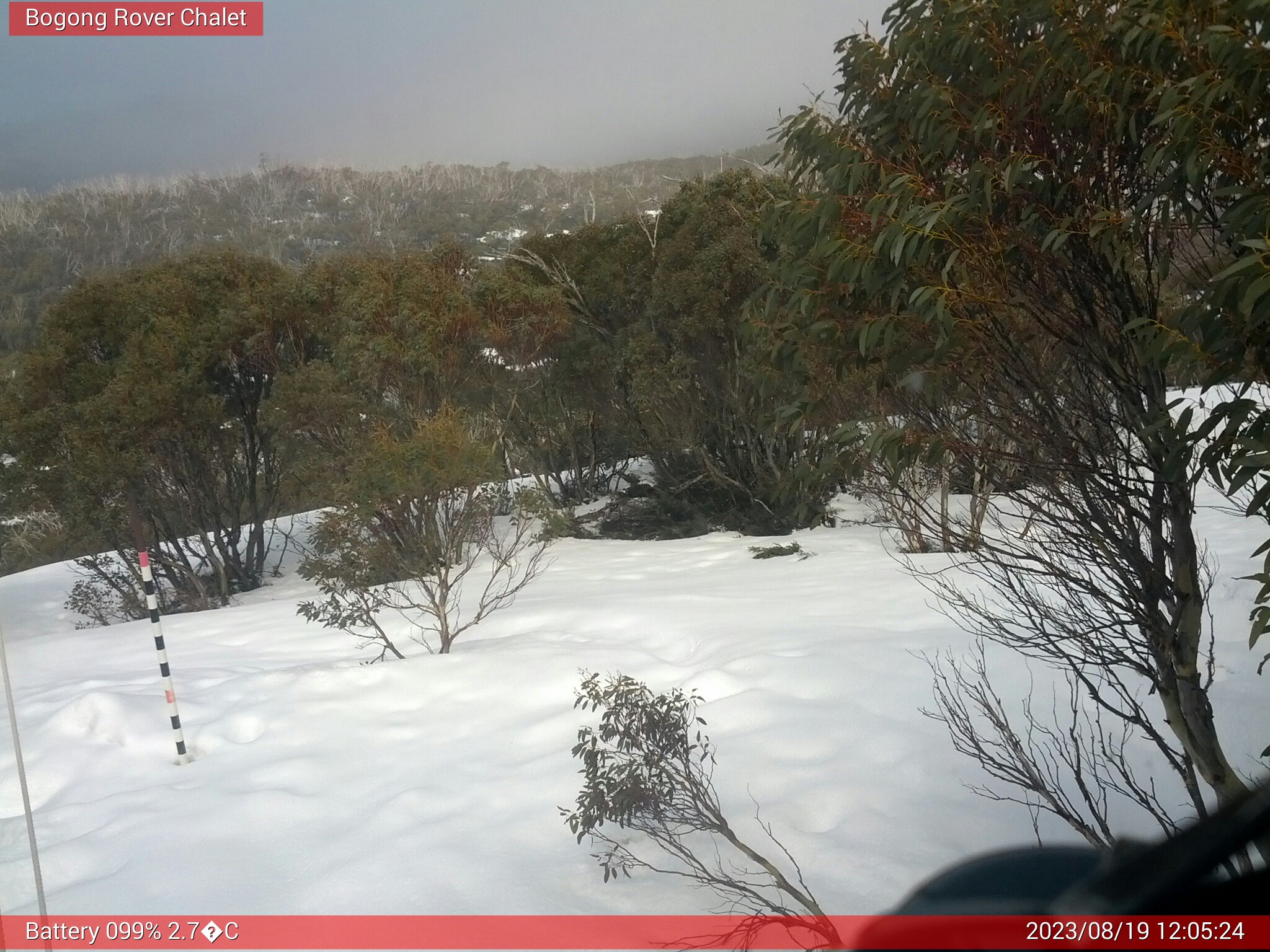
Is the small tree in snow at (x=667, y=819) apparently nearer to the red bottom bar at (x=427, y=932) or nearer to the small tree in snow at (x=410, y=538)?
the red bottom bar at (x=427, y=932)

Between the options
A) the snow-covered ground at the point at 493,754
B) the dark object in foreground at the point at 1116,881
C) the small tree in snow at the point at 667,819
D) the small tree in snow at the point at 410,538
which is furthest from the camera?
the small tree in snow at the point at 410,538

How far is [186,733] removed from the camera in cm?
410

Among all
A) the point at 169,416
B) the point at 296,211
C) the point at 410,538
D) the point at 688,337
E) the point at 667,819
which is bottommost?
the point at 667,819

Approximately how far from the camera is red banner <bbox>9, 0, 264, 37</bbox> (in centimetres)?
300

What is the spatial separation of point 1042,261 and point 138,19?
3.03 metres

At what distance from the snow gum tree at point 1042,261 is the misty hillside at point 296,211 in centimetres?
304

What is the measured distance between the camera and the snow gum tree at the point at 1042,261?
5.86 feet

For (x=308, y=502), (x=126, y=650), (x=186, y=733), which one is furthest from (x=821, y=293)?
(x=308, y=502)

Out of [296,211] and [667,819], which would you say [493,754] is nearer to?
[667,819]

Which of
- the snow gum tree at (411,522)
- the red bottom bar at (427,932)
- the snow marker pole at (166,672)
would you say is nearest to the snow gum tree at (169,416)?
the snow gum tree at (411,522)

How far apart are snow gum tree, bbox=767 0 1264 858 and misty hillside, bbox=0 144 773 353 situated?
120 inches

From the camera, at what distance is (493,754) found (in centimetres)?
346

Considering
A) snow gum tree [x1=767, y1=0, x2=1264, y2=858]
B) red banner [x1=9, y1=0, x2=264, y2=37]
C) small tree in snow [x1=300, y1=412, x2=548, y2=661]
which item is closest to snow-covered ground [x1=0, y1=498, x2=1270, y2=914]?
small tree in snow [x1=300, y1=412, x2=548, y2=661]

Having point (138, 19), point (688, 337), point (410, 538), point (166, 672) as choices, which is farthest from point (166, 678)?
point (688, 337)
